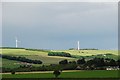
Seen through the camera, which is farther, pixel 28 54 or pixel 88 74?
pixel 28 54

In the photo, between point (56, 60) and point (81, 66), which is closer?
point (81, 66)

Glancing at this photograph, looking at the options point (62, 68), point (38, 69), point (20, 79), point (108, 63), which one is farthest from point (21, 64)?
point (108, 63)

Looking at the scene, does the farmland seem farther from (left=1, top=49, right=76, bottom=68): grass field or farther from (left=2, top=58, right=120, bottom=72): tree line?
(left=2, top=58, right=120, bottom=72): tree line

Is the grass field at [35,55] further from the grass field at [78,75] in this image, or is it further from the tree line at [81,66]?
the grass field at [78,75]

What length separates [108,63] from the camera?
73.8 metres

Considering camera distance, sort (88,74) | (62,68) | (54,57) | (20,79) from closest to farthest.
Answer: (20,79), (88,74), (62,68), (54,57)

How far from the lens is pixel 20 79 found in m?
61.8

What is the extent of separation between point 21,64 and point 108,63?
18241 mm

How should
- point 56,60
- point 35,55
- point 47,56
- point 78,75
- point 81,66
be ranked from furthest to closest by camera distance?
point 47,56 → point 35,55 → point 56,60 → point 81,66 → point 78,75

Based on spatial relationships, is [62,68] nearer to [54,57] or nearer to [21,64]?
[21,64]

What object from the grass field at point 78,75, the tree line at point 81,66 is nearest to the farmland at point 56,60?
the grass field at point 78,75

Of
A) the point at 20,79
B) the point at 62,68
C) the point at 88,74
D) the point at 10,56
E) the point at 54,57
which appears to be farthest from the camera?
the point at 54,57

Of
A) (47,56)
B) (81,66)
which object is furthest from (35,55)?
(81,66)

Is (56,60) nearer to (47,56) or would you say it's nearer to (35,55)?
(47,56)
